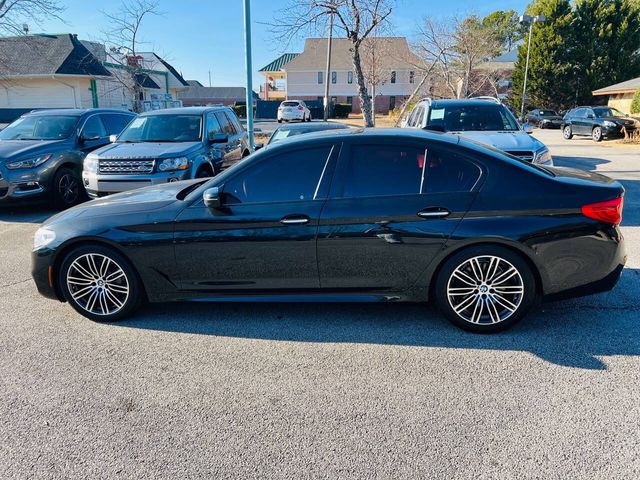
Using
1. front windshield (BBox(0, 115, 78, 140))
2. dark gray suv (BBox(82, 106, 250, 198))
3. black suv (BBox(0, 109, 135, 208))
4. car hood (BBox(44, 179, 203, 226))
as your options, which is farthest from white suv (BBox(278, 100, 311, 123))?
car hood (BBox(44, 179, 203, 226))

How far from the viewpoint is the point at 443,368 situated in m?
3.40

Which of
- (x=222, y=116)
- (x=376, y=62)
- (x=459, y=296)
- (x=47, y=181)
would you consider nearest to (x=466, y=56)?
(x=376, y=62)

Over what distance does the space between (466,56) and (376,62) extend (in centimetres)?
743

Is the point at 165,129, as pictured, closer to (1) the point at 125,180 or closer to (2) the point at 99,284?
(1) the point at 125,180

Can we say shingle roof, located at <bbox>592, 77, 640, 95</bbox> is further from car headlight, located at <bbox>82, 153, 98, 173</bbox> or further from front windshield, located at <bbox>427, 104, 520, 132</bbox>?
car headlight, located at <bbox>82, 153, 98, 173</bbox>

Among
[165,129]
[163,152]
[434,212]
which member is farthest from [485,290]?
[165,129]

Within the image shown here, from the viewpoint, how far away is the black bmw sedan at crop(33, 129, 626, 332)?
3732 mm

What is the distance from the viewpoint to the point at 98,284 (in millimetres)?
4219

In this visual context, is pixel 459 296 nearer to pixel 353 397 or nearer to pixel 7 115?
pixel 353 397

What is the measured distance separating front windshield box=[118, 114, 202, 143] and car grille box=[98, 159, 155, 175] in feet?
3.56

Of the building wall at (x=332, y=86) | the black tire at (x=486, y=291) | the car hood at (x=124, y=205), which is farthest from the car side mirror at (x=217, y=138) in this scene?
the building wall at (x=332, y=86)

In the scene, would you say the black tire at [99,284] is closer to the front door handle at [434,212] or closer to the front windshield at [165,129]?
the front door handle at [434,212]

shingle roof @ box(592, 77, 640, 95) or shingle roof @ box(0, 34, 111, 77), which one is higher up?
shingle roof @ box(0, 34, 111, 77)

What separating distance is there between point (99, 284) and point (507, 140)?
6.44 meters
